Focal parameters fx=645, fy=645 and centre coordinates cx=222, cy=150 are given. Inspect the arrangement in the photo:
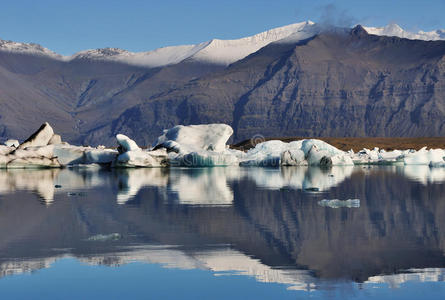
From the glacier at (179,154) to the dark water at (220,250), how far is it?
26425 mm

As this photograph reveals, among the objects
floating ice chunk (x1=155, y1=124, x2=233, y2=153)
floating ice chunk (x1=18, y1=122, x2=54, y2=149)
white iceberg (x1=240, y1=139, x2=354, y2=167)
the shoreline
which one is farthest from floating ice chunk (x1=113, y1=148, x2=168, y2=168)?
the shoreline

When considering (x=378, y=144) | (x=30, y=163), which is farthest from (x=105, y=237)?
(x=378, y=144)

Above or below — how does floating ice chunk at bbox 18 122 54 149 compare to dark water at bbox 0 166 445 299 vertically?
above

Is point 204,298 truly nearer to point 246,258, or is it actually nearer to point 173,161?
point 246,258

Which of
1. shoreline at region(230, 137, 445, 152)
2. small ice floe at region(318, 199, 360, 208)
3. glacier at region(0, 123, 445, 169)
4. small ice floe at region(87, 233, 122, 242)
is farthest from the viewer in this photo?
shoreline at region(230, 137, 445, 152)

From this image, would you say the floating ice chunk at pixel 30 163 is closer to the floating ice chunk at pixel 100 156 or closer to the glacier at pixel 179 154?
the glacier at pixel 179 154

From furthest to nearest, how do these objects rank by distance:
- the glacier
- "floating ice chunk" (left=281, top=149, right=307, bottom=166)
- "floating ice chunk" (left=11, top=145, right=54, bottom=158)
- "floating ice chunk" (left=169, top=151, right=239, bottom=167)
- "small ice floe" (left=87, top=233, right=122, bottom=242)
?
"floating ice chunk" (left=281, top=149, right=307, bottom=166) < "floating ice chunk" (left=169, top=151, right=239, bottom=167) < the glacier < "floating ice chunk" (left=11, top=145, right=54, bottom=158) < "small ice floe" (left=87, top=233, right=122, bottom=242)

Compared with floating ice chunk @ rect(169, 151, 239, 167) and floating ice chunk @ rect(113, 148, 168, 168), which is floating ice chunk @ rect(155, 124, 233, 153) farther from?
floating ice chunk @ rect(113, 148, 168, 168)

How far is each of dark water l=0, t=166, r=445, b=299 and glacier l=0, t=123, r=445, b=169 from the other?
26425 mm

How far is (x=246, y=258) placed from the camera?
9.95m

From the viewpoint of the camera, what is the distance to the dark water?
8.16 m

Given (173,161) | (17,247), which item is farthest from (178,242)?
(173,161)

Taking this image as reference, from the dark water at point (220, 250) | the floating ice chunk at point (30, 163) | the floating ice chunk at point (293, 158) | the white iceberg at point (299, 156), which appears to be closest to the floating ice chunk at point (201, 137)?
the white iceberg at point (299, 156)

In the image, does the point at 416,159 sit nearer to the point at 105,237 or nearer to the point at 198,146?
the point at 198,146
